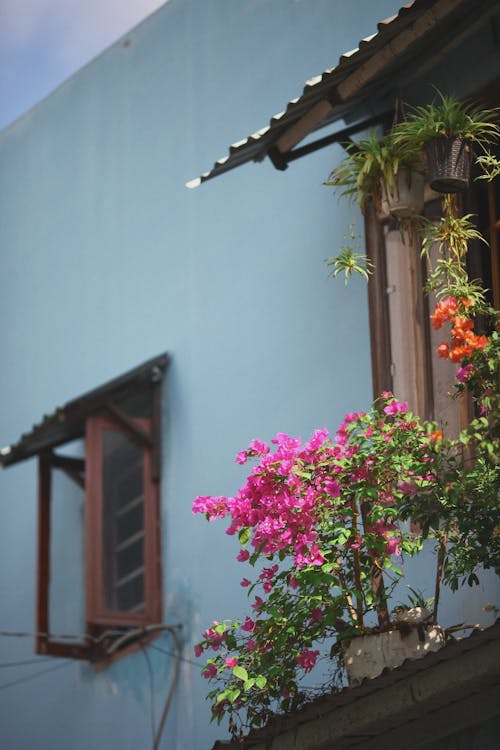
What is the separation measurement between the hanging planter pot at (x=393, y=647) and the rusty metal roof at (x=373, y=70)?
2.78m

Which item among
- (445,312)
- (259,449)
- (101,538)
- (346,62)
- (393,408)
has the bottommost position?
(259,449)

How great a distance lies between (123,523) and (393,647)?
424cm

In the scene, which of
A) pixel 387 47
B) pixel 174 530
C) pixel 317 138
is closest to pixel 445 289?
pixel 387 47

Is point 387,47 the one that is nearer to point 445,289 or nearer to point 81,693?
point 445,289

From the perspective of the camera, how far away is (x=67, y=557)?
12375 mm

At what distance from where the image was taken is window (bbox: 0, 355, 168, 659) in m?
11.0

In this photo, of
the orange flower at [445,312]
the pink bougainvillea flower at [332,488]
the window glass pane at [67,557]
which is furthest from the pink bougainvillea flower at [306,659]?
the window glass pane at [67,557]

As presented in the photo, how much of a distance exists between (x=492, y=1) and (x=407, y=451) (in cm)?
243

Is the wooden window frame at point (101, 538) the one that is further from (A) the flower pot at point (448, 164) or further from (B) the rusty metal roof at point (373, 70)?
(A) the flower pot at point (448, 164)

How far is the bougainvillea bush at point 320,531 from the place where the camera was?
769cm

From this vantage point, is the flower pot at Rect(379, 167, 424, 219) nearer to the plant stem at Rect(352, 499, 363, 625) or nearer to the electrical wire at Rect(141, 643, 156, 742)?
the plant stem at Rect(352, 499, 363, 625)

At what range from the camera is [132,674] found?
11062mm

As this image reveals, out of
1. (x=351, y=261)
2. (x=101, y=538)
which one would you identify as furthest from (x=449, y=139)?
(x=101, y=538)

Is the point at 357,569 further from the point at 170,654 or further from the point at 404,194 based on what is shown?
the point at 170,654
